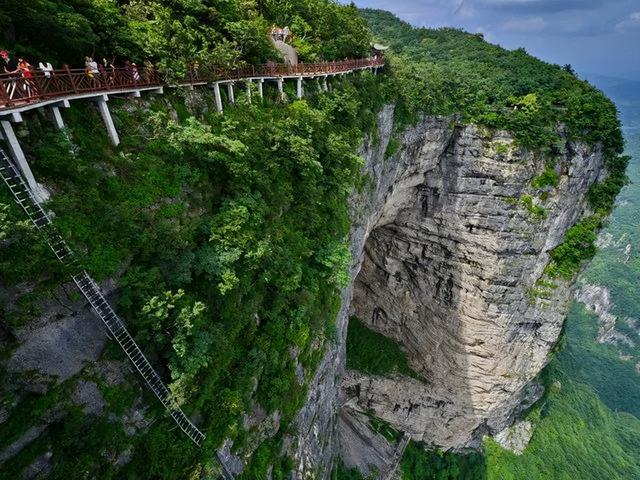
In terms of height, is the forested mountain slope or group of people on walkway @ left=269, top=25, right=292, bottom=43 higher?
group of people on walkway @ left=269, top=25, right=292, bottom=43

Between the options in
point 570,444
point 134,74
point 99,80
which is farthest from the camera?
point 570,444

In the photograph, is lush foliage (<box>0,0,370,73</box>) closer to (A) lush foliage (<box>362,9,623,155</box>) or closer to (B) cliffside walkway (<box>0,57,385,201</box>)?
(B) cliffside walkway (<box>0,57,385,201</box>)

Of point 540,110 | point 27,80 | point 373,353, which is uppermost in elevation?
point 27,80

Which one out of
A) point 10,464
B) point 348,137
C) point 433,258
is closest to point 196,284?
point 10,464

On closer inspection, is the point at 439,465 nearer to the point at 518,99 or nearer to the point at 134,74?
the point at 518,99

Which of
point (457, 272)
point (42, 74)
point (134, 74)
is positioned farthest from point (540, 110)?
point (42, 74)

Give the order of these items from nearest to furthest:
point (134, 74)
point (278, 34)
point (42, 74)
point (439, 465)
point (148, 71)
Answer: point (42, 74)
point (134, 74)
point (148, 71)
point (278, 34)
point (439, 465)

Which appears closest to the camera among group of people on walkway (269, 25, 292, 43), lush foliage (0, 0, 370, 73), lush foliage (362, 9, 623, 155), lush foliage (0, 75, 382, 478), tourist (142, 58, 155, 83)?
lush foliage (0, 75, 382, 478)

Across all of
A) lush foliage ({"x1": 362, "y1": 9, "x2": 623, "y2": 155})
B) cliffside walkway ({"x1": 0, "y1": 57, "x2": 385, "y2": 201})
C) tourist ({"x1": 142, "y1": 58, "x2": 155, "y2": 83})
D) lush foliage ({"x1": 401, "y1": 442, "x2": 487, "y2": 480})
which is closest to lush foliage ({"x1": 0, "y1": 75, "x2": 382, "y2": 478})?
cliffside walkway ({"x1": 0, "y1": 57, "x2": 385, "y2": 201})
